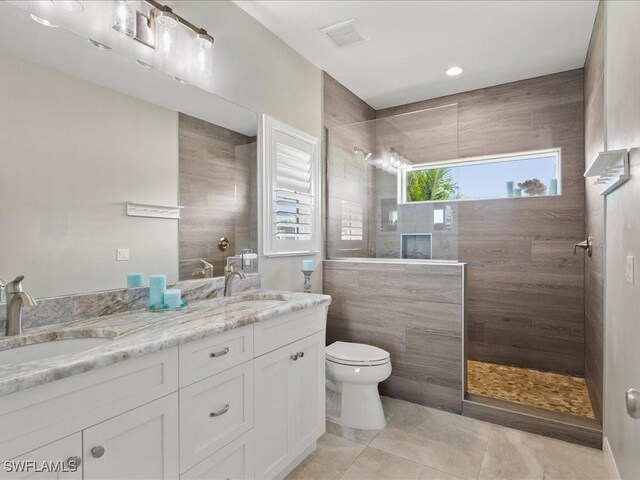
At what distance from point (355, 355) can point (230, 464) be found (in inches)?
44.5

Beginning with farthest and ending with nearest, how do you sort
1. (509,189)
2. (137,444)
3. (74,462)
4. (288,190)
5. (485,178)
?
(485,178)
(509,189)
(288,190)
(137,444)
(74,462)

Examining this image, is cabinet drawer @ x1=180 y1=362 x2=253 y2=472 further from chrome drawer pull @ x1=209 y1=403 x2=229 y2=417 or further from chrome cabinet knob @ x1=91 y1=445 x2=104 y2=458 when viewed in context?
chrome cabinet knob @ x1=91 y1=445 x2=104 y2=458

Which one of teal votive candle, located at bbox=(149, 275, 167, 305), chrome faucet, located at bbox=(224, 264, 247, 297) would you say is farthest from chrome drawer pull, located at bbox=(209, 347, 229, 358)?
chrome faucet, located at bbox=(224, 264, 247, 297)

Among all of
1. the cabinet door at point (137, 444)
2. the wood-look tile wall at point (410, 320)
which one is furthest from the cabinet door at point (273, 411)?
the wood-look tile wall at point (410, 320)

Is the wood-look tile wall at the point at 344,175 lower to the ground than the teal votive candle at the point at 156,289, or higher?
higher

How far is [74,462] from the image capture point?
98 centimetres

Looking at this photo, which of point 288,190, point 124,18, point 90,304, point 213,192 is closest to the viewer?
point 90,304

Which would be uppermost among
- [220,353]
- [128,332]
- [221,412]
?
[128,332]

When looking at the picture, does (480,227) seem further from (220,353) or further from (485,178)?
(220,353)

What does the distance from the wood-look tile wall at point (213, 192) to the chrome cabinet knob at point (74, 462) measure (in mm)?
1009

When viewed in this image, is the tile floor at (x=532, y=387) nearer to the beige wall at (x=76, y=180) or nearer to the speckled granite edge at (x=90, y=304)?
the speckled granite edge at (x=90, y=304)

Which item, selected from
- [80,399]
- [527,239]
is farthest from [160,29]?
[527,239]

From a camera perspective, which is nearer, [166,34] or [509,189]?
[166,34]

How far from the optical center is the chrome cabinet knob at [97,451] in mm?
1025
